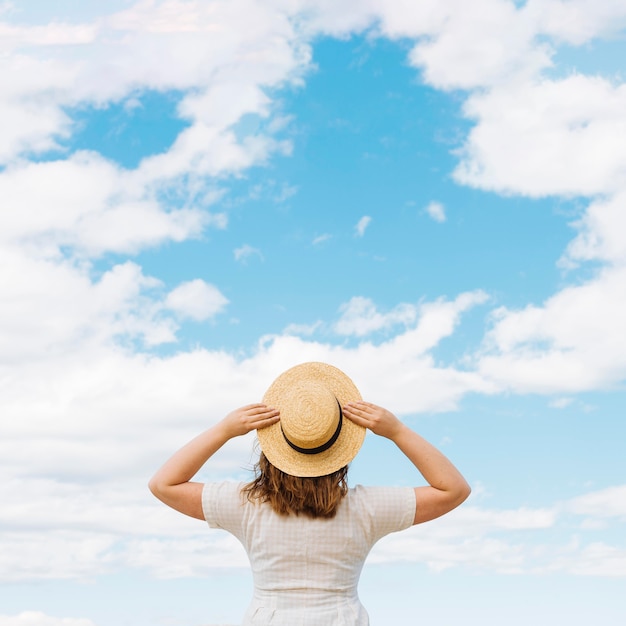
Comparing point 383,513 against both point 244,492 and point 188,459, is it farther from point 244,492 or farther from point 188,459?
point 188,459

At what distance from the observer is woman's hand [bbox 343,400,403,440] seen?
11.9 feet

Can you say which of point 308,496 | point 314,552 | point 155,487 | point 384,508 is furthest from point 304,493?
point 155,487

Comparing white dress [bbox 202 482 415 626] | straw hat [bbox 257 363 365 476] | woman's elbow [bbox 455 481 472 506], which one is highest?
straw hat [bbox 257 363 365 476]

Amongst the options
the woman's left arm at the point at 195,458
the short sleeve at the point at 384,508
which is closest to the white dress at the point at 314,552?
the short sleeve at the point at 384,508

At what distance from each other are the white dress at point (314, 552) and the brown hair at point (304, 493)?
4 cm

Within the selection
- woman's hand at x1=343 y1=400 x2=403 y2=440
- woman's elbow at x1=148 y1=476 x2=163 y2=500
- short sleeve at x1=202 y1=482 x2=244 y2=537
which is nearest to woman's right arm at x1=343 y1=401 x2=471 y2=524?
woman's hand at x1=343 y1=400 x2=403 y2=440

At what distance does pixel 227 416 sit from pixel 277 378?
1.06 ft

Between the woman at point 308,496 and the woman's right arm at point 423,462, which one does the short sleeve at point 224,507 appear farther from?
the woman's right arm at point 423,462

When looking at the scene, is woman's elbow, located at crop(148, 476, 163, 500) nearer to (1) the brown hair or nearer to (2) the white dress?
(2) the white dress

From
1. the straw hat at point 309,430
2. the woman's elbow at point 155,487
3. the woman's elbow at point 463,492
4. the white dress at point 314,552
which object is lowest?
the white dress at point 314,552

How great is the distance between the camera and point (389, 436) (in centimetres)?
366

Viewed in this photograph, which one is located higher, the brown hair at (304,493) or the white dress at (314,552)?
the brown hair at (304,493)

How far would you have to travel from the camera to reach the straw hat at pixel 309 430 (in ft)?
11.6

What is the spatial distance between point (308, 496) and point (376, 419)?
50 cm
